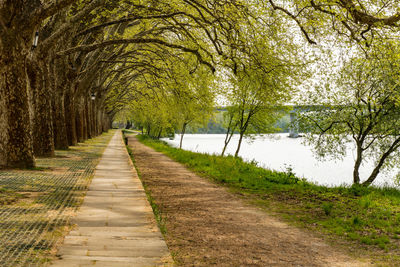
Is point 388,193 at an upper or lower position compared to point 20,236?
lower

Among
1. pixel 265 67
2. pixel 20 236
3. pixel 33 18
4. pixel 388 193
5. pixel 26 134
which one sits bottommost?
pixel 388 193

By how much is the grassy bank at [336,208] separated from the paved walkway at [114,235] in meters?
3.60

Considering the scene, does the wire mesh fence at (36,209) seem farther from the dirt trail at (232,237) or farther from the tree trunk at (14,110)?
the dirt trail at (232,237)

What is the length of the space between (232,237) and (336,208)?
Answer: 4.11 m

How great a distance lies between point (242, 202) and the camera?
388 inches

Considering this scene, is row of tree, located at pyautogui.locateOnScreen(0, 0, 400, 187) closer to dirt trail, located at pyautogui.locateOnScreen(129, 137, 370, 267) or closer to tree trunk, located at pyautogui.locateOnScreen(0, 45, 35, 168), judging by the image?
tree trunk, located at pyautogui.locateOnScreen(0, 45, 35, 168)

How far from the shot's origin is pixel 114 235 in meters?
4.70

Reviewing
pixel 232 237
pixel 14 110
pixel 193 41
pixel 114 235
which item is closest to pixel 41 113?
pixel 14 110

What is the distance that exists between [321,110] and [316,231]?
14.4 metres

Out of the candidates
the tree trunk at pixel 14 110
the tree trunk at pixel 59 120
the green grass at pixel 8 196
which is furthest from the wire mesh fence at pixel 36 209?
the tree trunk at pixel 59 120

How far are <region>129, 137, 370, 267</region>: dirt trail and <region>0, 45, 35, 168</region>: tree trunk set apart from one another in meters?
4.10

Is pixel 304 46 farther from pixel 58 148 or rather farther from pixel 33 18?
pixel 58 148

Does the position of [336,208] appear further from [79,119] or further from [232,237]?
[79,119]

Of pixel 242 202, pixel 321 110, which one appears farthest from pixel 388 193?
pixel 321 110
